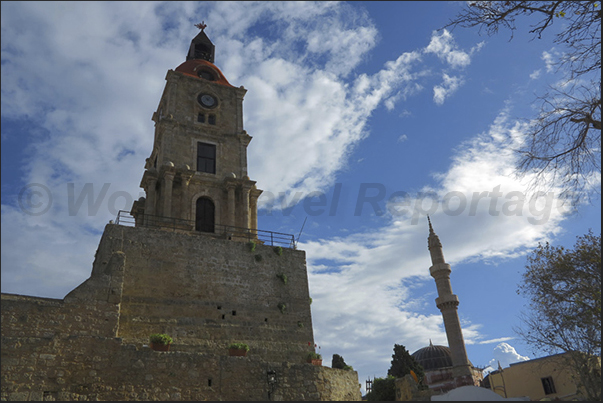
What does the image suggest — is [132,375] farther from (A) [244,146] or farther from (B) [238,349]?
(A) [244,146]

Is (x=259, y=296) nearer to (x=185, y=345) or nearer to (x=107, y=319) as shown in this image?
(x=185, y=345)

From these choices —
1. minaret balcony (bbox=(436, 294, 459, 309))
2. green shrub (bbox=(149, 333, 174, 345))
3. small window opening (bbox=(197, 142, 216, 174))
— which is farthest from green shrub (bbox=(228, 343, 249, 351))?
minaret balcony (bbox=(436, 294, 459, 309))

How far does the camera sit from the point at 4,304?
51.7ft

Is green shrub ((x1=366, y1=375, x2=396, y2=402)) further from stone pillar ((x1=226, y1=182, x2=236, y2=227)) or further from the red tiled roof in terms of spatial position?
the red tiled roof

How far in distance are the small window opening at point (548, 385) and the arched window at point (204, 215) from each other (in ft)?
81.4

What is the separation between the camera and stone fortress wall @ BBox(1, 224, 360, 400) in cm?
1520

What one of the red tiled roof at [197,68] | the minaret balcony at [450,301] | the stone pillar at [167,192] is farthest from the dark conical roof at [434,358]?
the red tiled roof at [197,68]

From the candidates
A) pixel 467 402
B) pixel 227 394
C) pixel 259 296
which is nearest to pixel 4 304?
pixel 227 394

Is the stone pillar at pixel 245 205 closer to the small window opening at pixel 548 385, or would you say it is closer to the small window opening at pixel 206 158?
the small window opening at pixel 206 158

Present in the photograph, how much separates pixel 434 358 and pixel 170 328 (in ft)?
117

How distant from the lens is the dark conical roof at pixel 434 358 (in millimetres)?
46344

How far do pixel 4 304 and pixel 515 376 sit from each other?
32.7 meters

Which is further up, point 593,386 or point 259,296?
point 259,296

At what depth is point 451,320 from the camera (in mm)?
40156
